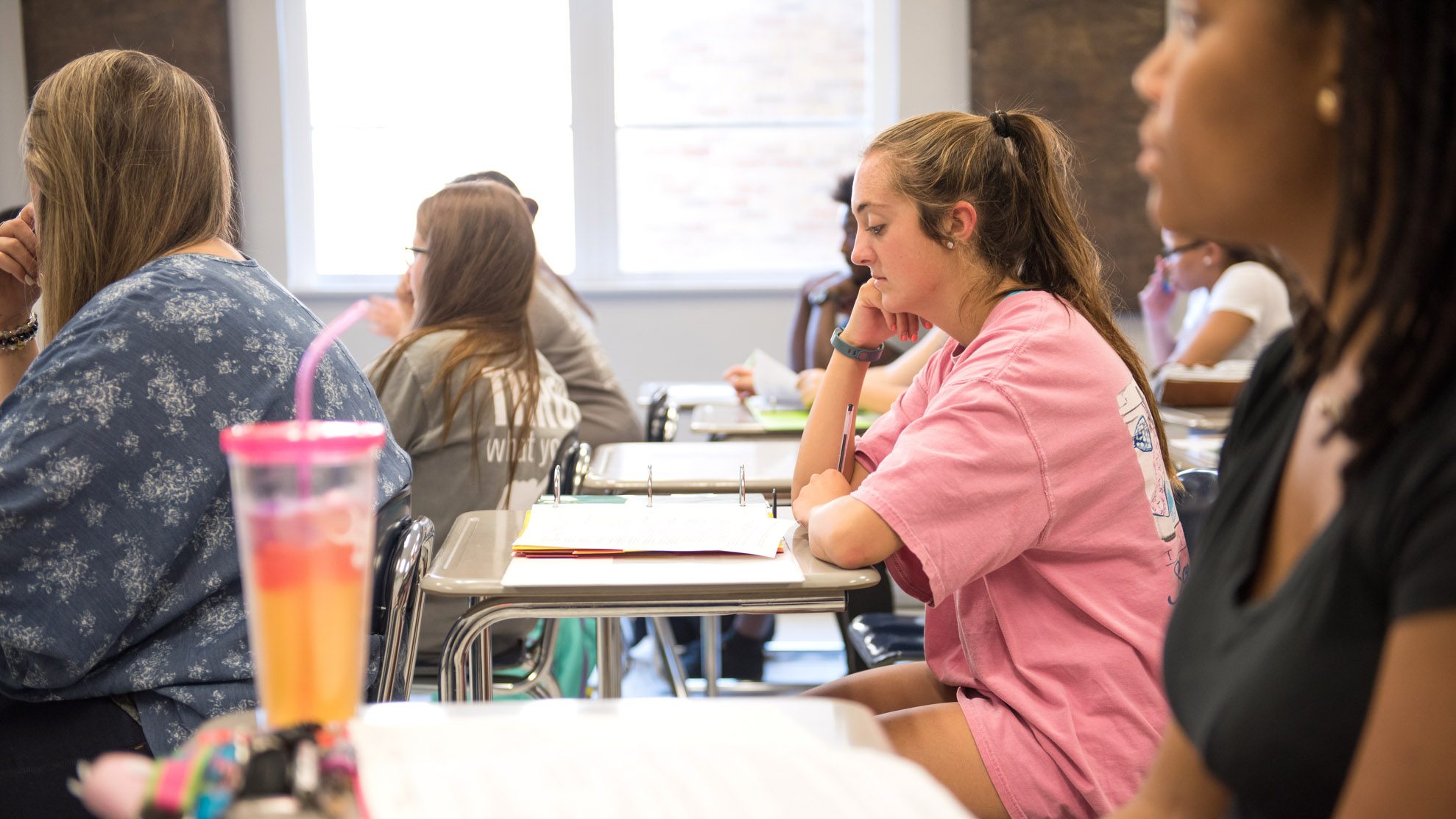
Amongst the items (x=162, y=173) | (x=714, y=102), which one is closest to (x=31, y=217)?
(x=162, y=173)

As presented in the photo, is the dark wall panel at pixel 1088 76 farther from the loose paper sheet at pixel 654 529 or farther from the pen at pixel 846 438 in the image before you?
the loose paper sheet at pixel 654 529

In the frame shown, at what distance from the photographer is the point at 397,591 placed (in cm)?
133

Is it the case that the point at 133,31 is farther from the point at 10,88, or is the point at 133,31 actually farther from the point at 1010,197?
the point at 1010,197

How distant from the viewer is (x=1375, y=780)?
605 millimetres

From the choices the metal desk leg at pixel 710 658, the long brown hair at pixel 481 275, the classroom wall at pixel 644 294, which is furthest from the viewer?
the classroom wall at pixel 644 294

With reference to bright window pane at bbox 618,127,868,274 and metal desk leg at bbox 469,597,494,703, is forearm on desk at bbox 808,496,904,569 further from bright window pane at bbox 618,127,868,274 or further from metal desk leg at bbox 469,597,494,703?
bright window pane at bbox 618,127,868,274

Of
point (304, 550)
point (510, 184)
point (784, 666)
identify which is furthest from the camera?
point (784, 666)

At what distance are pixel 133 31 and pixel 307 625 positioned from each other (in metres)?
5.18

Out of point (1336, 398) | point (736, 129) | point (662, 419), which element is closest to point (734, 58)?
point (736, 129)

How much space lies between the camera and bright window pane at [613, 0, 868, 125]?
17.0ft

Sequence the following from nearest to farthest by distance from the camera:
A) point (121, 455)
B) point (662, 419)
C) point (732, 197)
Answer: point (121, 455)
point (662, 419)
point (732, 197)

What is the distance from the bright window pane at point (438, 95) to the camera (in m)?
5.18

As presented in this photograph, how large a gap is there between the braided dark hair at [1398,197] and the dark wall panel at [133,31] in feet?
16.6

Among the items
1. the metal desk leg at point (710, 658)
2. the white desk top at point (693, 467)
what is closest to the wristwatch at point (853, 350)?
the white desk top at point (693, 467)
